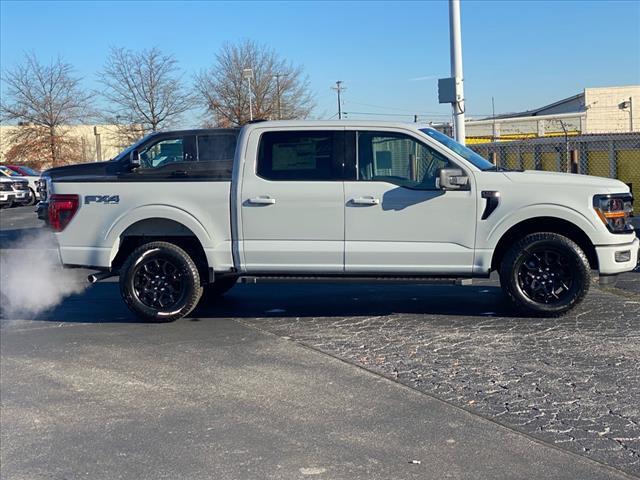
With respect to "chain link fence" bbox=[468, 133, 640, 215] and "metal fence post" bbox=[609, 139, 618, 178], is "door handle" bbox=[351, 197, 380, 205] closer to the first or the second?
"chain link fence" bbox=[468, 133, 640, 215]

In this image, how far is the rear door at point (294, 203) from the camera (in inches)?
324

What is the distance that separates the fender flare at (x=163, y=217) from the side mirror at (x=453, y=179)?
95.1 inches

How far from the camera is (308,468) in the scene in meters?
4.66

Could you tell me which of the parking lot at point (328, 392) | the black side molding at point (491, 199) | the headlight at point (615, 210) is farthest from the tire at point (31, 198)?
the headlight at point (615, 210)

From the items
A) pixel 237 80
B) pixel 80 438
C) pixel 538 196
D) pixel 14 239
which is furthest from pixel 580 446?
pixel 237 80

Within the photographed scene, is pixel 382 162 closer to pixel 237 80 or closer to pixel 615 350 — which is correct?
pixel 615 350

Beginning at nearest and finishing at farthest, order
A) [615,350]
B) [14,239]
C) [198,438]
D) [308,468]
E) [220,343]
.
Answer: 1. [308,468]
2. [198,438]
3. [615,350]
4. [220,343]
5. [14,239]

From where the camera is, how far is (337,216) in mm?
8203

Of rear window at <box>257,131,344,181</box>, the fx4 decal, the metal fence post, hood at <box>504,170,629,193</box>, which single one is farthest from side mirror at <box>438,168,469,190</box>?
the metal fence post

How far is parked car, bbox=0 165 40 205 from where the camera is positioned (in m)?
31.0

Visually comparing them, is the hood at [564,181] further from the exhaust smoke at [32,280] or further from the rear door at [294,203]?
the exhaust smoke at [32,280]

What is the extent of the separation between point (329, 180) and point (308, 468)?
161 inches

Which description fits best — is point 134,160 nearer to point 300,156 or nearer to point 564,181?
point 300,156

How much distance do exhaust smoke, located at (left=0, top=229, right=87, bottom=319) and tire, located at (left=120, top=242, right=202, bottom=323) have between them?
1.08m
